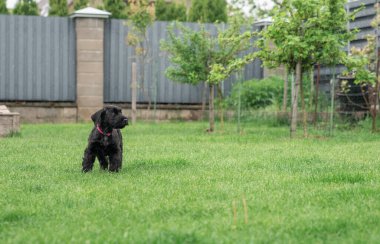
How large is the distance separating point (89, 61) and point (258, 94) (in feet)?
16.6

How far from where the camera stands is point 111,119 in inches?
330

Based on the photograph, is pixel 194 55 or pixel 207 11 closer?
pixel 194 55

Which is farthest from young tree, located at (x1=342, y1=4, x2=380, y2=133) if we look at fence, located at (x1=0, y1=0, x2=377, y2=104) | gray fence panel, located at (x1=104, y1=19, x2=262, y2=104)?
gray fence panel, located at (x1=104, y1=19, x2=262, y2=104)

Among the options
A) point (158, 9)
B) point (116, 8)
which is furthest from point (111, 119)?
point (158, 9)

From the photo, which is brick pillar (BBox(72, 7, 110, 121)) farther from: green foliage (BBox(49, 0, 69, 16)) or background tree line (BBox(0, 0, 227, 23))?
green foliage (BBox(49, 0, 69, 16))

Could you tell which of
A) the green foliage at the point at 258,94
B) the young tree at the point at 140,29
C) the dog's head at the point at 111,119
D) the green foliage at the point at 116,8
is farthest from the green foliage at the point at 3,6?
the dog's head at the point at 111,119

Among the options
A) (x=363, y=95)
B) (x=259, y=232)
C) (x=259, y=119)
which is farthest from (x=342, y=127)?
(x=259, y=232)

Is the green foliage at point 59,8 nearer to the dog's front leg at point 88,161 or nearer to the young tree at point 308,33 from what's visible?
the young tree at point 308,33

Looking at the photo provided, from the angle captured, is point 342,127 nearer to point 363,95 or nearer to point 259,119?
point 363,95

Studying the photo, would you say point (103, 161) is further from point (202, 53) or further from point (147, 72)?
point (147, 72)

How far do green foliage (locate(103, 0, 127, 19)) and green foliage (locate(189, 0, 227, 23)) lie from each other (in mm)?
2382

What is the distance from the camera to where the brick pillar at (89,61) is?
1952 cm

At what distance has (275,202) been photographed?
584 centimetres

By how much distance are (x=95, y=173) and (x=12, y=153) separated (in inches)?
106
